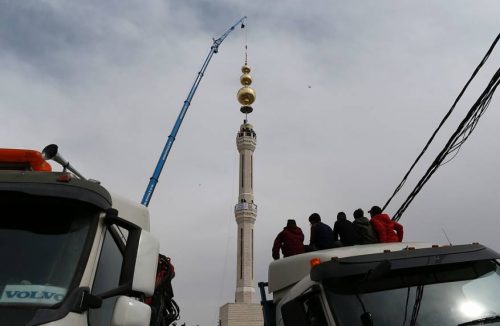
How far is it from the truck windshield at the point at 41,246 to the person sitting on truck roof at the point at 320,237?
3.85 m

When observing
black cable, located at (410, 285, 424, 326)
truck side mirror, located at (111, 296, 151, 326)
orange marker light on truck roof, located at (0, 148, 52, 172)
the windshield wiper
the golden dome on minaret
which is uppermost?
the golden dome on minaret

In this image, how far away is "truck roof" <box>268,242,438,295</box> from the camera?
4570 millimetres

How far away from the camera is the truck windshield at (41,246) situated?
9.09ft

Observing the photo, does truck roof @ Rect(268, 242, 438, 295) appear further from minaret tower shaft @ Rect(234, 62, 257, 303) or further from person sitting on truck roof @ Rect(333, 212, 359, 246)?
minaret tower shaft @ Rect(234, 62, 257, 303)

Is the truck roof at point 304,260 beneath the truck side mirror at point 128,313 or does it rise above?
above

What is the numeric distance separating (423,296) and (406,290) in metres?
0.14

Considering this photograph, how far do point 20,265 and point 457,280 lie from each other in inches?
131

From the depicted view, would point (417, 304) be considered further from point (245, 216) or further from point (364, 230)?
point (245, 216)

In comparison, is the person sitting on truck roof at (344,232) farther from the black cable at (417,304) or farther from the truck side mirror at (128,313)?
the truck side mirror at (128,313)

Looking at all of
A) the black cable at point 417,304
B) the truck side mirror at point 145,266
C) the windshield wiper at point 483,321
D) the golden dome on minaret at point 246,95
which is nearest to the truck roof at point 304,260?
the black cable at point 417,304

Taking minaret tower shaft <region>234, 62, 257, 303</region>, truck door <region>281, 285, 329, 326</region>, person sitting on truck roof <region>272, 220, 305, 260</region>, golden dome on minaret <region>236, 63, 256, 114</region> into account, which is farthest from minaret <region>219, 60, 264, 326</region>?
truck door <region>281, 285, 329, 326</region>

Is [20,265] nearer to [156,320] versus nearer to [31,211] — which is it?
[31,211]

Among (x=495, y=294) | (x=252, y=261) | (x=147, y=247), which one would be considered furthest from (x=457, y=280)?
(x=252, y=261)

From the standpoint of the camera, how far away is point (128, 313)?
110 inches
